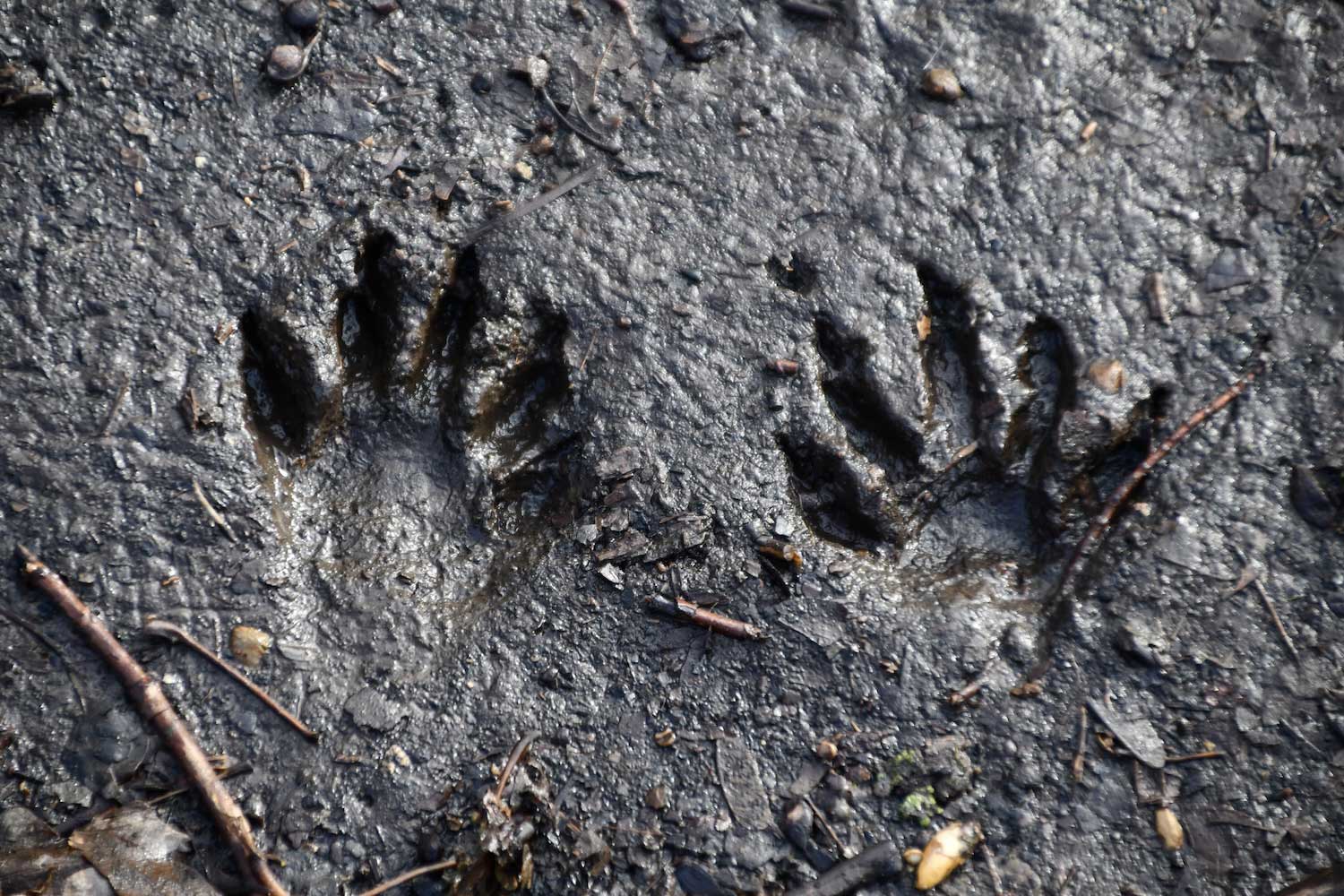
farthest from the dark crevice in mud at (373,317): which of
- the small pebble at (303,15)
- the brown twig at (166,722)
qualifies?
the brown twig at (166,722)

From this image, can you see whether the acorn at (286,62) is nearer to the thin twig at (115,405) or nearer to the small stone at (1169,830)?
the thin twig at (115,405)

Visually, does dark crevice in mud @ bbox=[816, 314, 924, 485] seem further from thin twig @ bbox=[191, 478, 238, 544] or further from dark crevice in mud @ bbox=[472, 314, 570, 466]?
thin twig @ bbox=[191, 478, 238, 544]

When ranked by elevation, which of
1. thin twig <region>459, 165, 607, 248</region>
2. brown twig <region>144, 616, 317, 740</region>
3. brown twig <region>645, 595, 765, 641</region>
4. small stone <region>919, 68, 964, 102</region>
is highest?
small stone <region>919, 68, 964, 102</region>

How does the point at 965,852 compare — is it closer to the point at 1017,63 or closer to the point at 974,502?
the point at 974,502

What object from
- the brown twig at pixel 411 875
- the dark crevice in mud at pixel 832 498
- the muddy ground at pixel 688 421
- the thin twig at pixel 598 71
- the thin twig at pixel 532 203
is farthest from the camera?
the thin twig at pixel 598 71

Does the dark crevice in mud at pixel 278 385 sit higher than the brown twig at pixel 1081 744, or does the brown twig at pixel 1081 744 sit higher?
the dark crevice in mud at pixel 278 385

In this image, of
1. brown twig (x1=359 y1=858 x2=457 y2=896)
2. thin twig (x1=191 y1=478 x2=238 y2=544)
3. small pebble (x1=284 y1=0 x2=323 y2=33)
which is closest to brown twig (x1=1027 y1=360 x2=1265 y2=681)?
brown twig (x1=359 y1=858 x2=457 y2=896)

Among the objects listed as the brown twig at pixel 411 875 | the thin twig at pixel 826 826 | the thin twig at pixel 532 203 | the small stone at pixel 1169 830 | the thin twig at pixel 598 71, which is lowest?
the brown twig at pixel 411 875

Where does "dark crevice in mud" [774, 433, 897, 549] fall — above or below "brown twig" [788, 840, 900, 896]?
above

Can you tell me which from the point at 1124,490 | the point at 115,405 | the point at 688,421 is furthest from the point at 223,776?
the point at 1124,490
